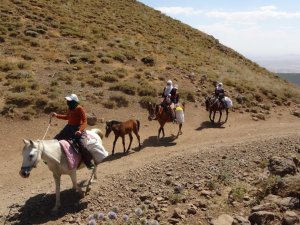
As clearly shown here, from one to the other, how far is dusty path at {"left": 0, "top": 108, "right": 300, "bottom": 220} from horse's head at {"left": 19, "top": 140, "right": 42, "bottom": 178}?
7.34ft

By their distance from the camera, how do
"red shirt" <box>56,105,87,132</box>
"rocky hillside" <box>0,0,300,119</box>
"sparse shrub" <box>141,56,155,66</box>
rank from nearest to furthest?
"red shirt" <box>56,105,87,132</box> → "rocky hillside" <box>0,0,300,119</box> → "sparse shrub" <box>141,56,155,66</box>

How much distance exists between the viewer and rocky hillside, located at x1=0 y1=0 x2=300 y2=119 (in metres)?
24.7

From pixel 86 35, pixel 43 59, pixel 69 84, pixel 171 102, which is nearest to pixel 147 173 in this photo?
pixel 171 102

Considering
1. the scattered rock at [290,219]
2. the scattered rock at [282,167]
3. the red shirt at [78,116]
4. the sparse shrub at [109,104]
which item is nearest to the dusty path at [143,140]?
the sparse shrub at [109,104]

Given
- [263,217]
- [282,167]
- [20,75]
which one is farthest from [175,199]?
[20,75]

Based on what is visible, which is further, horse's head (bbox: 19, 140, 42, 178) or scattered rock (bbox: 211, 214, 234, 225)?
scattered rock (bbox: 211, 214, 234, 225)

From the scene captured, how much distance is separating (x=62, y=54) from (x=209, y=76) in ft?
40.4

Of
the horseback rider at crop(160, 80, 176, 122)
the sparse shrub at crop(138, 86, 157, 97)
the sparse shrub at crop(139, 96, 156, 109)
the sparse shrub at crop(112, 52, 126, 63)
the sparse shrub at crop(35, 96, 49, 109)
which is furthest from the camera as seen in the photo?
the sparse shrub at crop(112, 52, 126, 63)

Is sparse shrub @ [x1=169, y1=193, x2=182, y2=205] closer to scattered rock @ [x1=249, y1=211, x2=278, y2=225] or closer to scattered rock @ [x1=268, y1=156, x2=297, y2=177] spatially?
scattered rock @ [x1=249, y1=211, x2=278, y2=225]

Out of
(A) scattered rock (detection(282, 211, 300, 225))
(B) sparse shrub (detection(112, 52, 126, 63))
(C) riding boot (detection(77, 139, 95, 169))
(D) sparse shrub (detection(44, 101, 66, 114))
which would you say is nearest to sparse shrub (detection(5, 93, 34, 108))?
(D) sparse shrub (detection(44, 101, 66, 114))

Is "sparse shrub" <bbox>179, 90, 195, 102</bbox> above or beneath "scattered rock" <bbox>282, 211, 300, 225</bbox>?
above

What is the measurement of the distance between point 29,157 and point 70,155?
1.40m

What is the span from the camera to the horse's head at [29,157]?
9609mm

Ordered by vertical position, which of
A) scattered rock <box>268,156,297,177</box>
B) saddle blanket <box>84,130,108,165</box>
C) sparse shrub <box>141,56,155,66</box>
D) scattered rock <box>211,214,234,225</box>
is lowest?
scattered rock <box>211,214,234,225</box>
